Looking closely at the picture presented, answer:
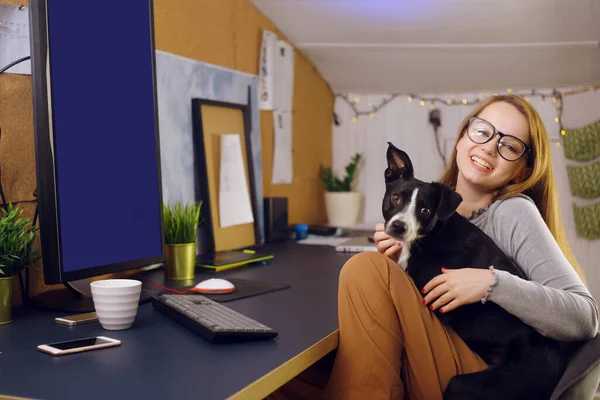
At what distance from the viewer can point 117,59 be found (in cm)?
143

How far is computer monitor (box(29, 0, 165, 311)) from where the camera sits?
1.23 meters

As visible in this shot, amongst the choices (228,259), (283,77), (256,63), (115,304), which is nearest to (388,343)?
(115,304)

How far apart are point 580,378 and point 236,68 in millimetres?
1591

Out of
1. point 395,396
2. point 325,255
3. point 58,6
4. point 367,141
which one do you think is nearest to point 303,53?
point 367,141

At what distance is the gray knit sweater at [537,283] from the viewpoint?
1223 millimetres

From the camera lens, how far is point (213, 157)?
216cm

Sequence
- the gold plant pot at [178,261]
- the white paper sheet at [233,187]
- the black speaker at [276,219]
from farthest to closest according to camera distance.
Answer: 1. the black speaker at [276,219]
2. the white paper sheet at [233,187]
3. the gold plant pot at [178,261]

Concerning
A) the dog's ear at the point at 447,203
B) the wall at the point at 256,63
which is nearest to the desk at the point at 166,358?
the dog's ear at the point at 447,203

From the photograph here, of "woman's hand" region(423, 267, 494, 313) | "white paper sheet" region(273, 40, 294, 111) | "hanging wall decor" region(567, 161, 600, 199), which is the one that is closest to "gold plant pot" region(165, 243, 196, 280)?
"woman's hand" region(423, 267, 494, 313)

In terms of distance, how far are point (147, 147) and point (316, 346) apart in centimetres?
67

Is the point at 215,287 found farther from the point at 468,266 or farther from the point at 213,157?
the point at 213,157

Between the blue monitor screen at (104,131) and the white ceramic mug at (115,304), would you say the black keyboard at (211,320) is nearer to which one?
the white ceramic mug at (115,304)

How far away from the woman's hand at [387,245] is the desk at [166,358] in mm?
170

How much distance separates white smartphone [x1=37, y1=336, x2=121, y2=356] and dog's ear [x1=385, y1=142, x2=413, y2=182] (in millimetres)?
654
